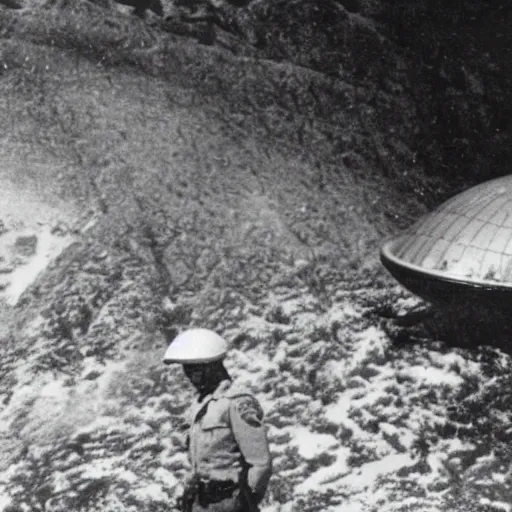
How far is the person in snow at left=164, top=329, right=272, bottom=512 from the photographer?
9.41ft

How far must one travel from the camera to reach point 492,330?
15.2 ft

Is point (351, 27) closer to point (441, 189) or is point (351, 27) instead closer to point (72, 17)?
point (441, 189)

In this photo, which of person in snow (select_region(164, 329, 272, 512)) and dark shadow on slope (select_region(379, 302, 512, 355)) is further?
dark shadow on slope (select_region(379, 302, 512, 355))

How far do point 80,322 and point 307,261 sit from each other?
1558 mm

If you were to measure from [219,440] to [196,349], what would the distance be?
1.27 feet

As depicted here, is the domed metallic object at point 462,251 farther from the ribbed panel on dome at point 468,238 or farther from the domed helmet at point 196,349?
the domed helmet at point 196,349

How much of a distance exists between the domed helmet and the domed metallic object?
174 cm

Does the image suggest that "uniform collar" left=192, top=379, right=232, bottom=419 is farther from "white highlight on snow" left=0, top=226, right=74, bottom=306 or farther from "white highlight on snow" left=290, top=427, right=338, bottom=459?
"white highlight on snow" left=0, top=226, right=74, bottom=306

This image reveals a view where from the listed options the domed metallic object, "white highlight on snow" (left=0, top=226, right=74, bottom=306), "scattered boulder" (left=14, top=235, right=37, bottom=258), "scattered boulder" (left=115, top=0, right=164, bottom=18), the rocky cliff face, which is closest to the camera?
the domed metallic object

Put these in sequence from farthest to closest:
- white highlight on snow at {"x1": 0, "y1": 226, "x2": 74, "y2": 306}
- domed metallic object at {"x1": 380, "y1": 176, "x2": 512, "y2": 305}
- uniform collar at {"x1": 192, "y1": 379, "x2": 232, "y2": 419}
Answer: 1. white highlight on snow at {"x1": 0, "y1": 226, "x2": 74, "y2": 306}
2. domed metallic object at {"x1": 380, "y1": 176, "x2": 512, "y2": 305}
3. uniform collar at {"x1": 192, "y1": 379, "x2": 232, "y2": 419}

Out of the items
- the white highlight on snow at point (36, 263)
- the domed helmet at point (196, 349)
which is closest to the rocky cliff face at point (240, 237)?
the white highlight on snow at point (36, 263)

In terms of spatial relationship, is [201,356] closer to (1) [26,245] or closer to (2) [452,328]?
(1) [26,245]

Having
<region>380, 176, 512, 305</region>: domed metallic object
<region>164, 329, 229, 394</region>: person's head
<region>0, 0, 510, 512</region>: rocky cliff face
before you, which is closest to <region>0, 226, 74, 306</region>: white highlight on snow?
<region>0, 0, 510, 512</region>: rocky cliff face

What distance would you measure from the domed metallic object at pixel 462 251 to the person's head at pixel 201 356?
5.68ft
